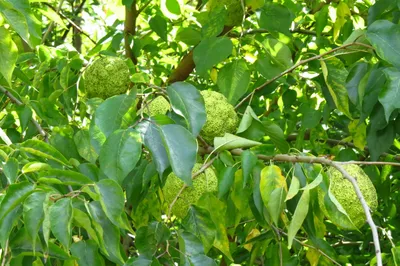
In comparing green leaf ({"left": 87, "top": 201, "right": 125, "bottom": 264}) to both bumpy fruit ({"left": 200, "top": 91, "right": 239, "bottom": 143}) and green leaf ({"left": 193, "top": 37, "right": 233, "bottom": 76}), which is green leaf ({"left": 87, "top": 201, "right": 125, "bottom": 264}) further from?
green leaf ({"left": 193, "top": 37, "right": 233, "bottom": 76})

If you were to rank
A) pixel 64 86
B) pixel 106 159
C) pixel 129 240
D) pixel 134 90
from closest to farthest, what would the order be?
pixel 106 159 → pixel 134 90 → pixel 64 86 → pixel 129 240

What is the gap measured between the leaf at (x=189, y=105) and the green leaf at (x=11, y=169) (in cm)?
38

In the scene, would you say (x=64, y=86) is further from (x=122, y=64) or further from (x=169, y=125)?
(x=169, y=125)

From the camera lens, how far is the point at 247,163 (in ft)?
5.14

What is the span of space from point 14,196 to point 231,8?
1.14m

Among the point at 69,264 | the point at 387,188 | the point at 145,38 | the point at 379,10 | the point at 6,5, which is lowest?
the point at 387,188

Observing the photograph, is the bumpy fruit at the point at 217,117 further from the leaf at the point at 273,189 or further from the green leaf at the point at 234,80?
the leaf at the point at 273,189

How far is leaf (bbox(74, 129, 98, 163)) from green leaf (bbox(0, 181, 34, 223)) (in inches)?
24.5

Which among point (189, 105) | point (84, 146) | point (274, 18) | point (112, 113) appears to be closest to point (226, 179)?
point (189, 105)

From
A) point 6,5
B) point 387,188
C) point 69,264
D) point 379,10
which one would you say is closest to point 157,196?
point 69,264

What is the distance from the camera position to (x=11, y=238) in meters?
1.45

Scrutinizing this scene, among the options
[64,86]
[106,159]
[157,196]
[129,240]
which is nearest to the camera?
[106,159]

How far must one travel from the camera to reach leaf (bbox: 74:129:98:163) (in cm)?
195

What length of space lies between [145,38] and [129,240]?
0.82 metres
